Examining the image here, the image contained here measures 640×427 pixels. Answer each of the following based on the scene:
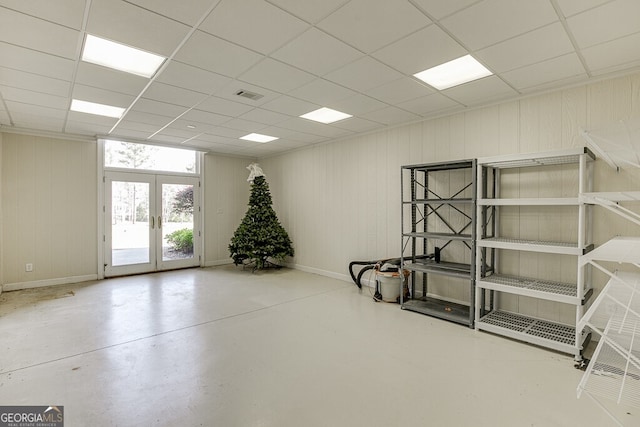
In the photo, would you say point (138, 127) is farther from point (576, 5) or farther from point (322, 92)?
point (576, 5)

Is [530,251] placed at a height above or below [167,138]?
below

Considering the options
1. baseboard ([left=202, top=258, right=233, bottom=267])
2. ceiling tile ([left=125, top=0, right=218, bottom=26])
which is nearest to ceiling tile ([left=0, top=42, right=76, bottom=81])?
ceiling tile ([left=125, top=0, right=218, bottom=26])

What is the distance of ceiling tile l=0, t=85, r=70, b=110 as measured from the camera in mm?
3533

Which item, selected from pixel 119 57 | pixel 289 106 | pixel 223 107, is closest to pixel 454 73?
pixel 289 106

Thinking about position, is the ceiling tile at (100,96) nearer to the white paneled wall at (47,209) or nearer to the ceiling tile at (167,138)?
the ceiling tile at (167,138)

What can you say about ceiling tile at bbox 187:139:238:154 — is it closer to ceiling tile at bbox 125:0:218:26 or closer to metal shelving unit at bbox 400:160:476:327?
metal shelving unit at bbox 400:160:476:327

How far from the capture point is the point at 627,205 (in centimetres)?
298

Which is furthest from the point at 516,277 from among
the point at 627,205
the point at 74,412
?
the point at 74,412

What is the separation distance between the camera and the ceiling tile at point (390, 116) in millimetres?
4273

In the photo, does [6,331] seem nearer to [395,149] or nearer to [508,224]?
[395,149]

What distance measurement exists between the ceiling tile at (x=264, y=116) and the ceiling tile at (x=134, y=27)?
67.5 inches

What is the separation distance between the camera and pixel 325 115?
4.57 meters

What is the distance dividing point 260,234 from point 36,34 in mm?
4648

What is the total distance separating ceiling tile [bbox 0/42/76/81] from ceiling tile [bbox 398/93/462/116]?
3652mm
